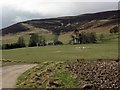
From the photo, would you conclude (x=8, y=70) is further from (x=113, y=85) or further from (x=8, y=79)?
(x=113, y=85)

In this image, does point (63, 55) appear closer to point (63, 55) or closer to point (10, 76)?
point (63, 55)

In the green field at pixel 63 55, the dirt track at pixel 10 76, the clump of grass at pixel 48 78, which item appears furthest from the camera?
the green field at pixel 63 55

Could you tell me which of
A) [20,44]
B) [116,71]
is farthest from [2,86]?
[20,44]

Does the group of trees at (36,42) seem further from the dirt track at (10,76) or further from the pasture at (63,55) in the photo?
the dirt track at (10,76)

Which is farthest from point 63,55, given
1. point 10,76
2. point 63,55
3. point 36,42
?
point 36,42

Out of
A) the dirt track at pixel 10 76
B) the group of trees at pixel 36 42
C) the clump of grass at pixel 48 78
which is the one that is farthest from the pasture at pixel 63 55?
the group of trees at pixel 36 42

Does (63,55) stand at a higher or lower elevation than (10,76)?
higher

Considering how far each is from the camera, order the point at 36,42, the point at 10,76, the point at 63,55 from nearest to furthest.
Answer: the point at 10,76 → the point at 63,55 → the point at 36,42

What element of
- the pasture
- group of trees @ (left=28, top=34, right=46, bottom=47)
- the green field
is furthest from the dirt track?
group of trees @ (left=28, top=34, right=46, bottom=47)

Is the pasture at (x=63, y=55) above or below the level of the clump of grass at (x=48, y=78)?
above

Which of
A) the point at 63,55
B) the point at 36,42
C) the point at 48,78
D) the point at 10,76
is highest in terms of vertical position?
the point at 36,42

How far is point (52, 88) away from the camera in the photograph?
26.6m

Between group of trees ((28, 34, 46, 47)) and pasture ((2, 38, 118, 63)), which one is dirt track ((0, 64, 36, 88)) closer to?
pasture ((2, 38, 118, 63))

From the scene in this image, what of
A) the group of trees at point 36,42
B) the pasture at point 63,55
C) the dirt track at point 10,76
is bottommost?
the dirt track at point 10,76
